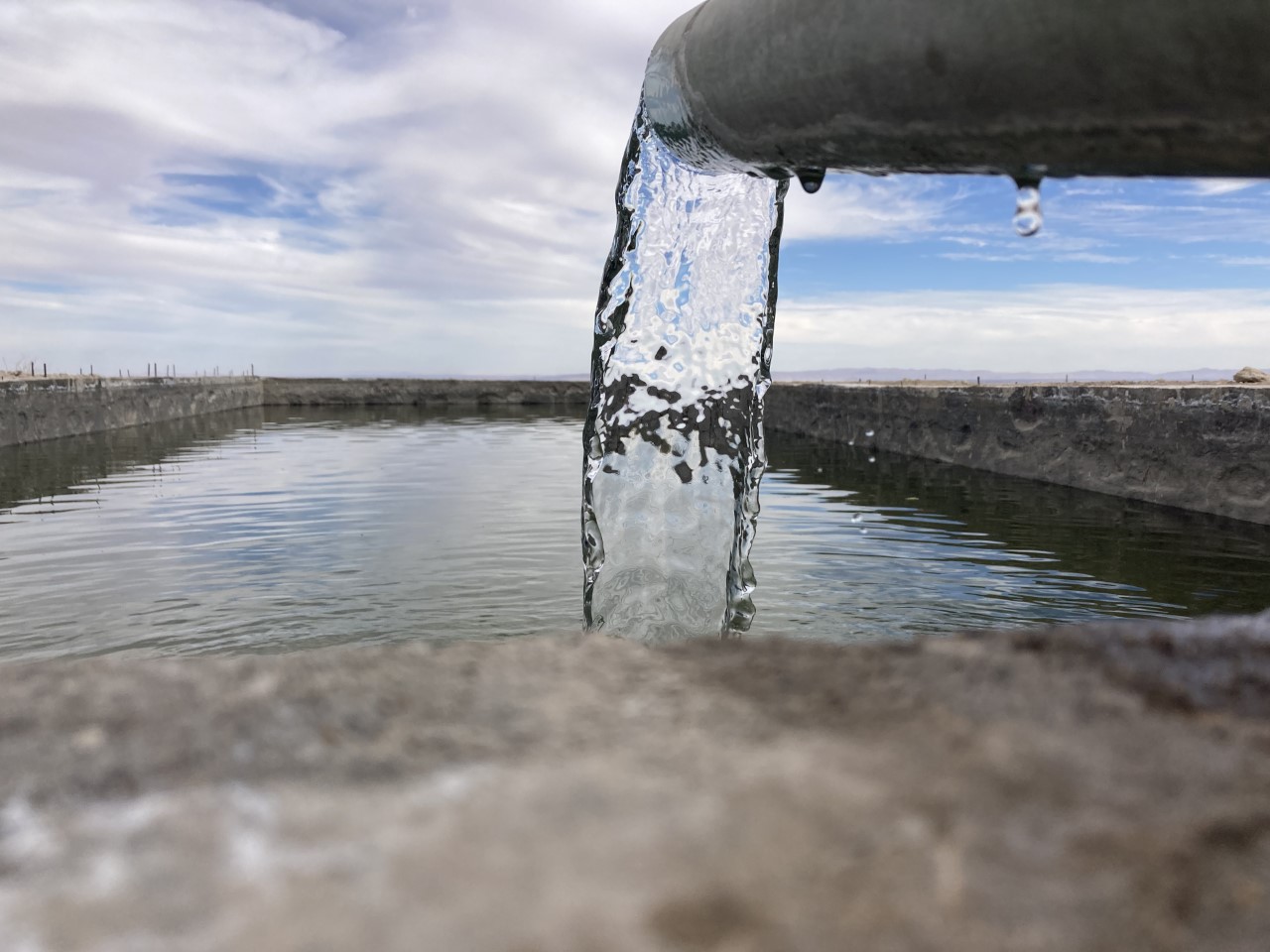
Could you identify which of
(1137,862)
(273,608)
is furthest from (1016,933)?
(273,608)

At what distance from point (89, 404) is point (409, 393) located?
1112cm

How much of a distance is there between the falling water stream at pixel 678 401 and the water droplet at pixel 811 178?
43.4 inches

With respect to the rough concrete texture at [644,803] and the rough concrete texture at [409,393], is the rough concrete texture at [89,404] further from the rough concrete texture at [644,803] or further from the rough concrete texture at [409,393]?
the rough concrete texture at [644,803]

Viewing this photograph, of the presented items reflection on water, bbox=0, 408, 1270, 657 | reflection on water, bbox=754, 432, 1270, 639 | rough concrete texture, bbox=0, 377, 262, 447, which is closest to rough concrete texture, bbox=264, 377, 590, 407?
rough concrete texture, bbox=0, 377, 262, 447

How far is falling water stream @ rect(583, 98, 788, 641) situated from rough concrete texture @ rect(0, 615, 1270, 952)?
236 cm

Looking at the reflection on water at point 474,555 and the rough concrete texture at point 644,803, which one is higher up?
the rough concrete texture at point 644,803

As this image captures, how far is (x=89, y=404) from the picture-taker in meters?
13.5

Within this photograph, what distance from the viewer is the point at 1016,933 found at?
0.61 m

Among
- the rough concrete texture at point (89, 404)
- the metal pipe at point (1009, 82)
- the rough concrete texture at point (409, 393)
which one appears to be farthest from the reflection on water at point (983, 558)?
the rough concrete texture at point (409, 393)

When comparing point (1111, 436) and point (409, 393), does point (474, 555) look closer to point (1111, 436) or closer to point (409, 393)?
point (1111, 436)

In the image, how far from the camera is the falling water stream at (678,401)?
3250mm

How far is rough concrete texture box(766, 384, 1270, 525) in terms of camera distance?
21.3 ft

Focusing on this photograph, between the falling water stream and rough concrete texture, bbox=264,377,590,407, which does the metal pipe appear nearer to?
the falling water stream

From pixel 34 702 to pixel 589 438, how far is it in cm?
257
